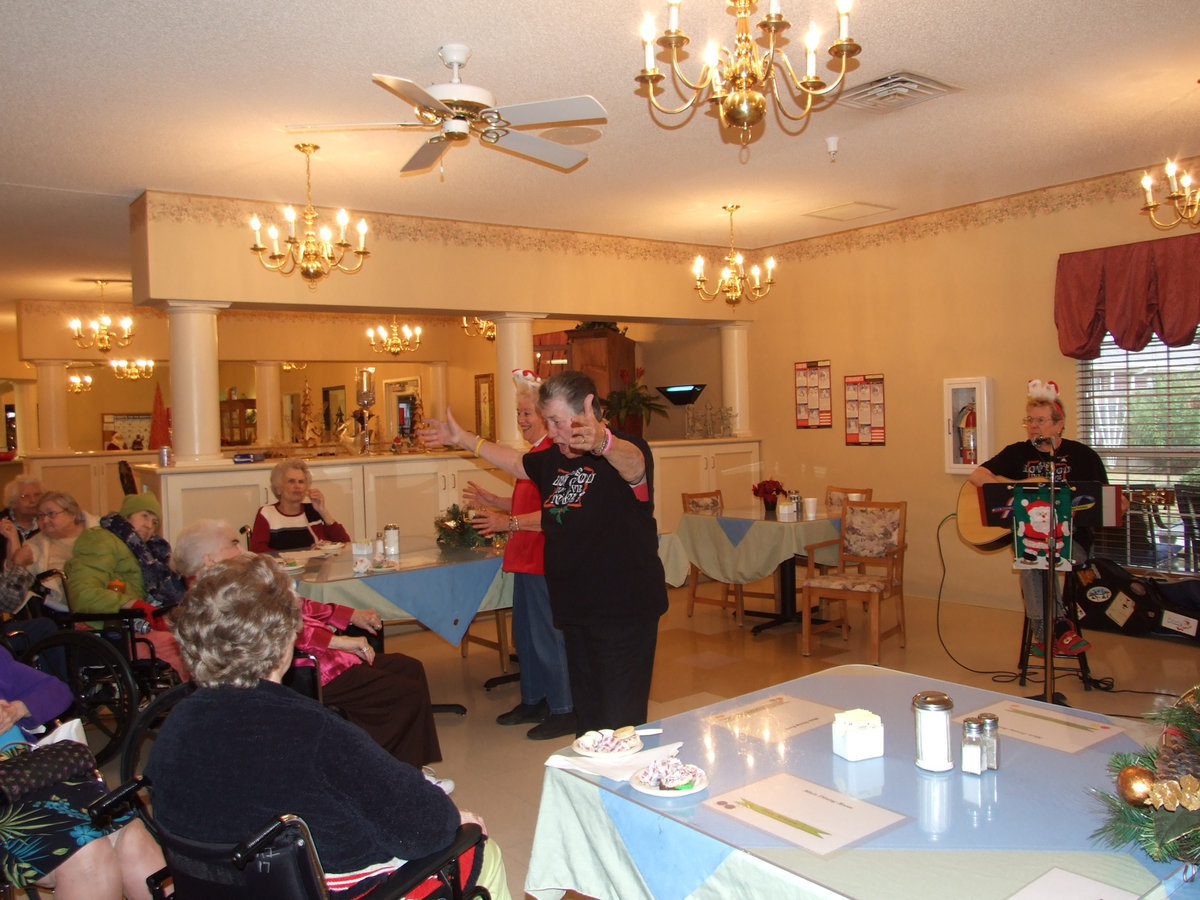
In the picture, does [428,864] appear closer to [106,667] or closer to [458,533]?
[106,667]

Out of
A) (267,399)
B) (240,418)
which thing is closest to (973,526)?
(267,399)

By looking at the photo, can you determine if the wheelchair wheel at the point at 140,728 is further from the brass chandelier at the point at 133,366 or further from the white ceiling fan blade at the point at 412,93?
the brass chandelier at the point at 133,366

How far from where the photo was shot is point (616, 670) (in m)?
2.67

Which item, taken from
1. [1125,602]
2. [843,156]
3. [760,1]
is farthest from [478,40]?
[1125,602]

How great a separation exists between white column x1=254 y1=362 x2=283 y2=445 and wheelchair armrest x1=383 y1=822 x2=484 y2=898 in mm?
10001

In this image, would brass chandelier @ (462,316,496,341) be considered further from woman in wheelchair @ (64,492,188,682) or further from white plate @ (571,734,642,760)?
white plate @ (571,734,642,760)

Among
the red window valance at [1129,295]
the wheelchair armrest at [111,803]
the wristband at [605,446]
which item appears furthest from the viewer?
the red window valance at [1129,295]

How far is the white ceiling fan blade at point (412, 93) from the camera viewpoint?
114 inches

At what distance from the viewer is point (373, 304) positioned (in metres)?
6.38

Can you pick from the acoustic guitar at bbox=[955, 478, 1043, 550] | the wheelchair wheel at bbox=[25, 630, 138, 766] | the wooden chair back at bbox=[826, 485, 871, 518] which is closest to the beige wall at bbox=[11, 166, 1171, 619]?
the wooden chair back at bbox=[826, 485, 871, 518]

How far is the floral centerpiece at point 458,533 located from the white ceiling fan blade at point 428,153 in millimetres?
1824

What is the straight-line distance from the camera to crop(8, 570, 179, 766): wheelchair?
362 cm

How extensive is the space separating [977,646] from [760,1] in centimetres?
405

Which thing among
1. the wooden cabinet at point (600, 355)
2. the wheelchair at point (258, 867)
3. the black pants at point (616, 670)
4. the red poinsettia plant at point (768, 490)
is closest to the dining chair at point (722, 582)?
the red poinsettia plant at point (768, 490)
